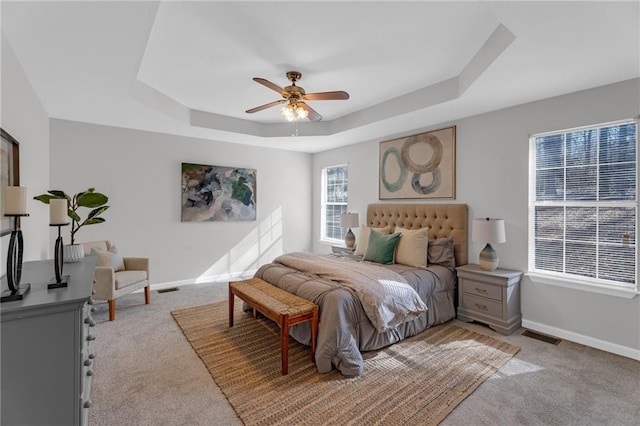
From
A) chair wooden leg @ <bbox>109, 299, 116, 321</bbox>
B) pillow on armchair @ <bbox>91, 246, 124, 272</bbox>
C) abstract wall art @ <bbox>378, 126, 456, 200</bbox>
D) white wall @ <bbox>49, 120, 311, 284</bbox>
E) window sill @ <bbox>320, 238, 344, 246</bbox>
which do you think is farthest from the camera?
window sill @ <bbox>320, 238, 344, 246</bbox>

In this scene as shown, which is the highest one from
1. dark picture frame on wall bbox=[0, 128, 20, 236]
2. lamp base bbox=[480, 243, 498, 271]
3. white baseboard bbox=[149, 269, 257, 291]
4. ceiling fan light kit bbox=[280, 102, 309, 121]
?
ceiling fan light kit bbox=[280, 102, 309, 121]

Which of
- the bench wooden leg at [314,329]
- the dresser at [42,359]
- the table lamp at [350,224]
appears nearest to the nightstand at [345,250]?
the table lamp at [350,224]

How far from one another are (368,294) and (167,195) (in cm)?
374

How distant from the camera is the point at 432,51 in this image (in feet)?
8.66

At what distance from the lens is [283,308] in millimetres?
2475

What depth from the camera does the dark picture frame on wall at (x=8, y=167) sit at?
6.05ft

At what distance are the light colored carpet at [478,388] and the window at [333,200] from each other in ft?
11.2

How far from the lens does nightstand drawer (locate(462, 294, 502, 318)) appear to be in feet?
10.4

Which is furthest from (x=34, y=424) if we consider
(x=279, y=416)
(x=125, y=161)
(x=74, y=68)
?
(x=125, y=161)

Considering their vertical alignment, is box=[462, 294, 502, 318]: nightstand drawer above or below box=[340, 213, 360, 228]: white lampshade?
below

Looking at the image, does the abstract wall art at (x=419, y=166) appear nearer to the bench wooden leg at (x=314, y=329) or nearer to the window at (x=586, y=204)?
the window at (x=586, y=204)

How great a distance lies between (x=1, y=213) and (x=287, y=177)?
178 inches

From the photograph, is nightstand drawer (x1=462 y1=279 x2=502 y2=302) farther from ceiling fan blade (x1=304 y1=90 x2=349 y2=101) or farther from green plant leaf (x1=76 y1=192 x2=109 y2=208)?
green plant leaf (x1=76 y1=192 x2=109 y2=208)

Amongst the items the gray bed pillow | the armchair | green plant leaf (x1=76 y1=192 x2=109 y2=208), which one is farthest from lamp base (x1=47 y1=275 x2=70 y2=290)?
the gray bed pillow
